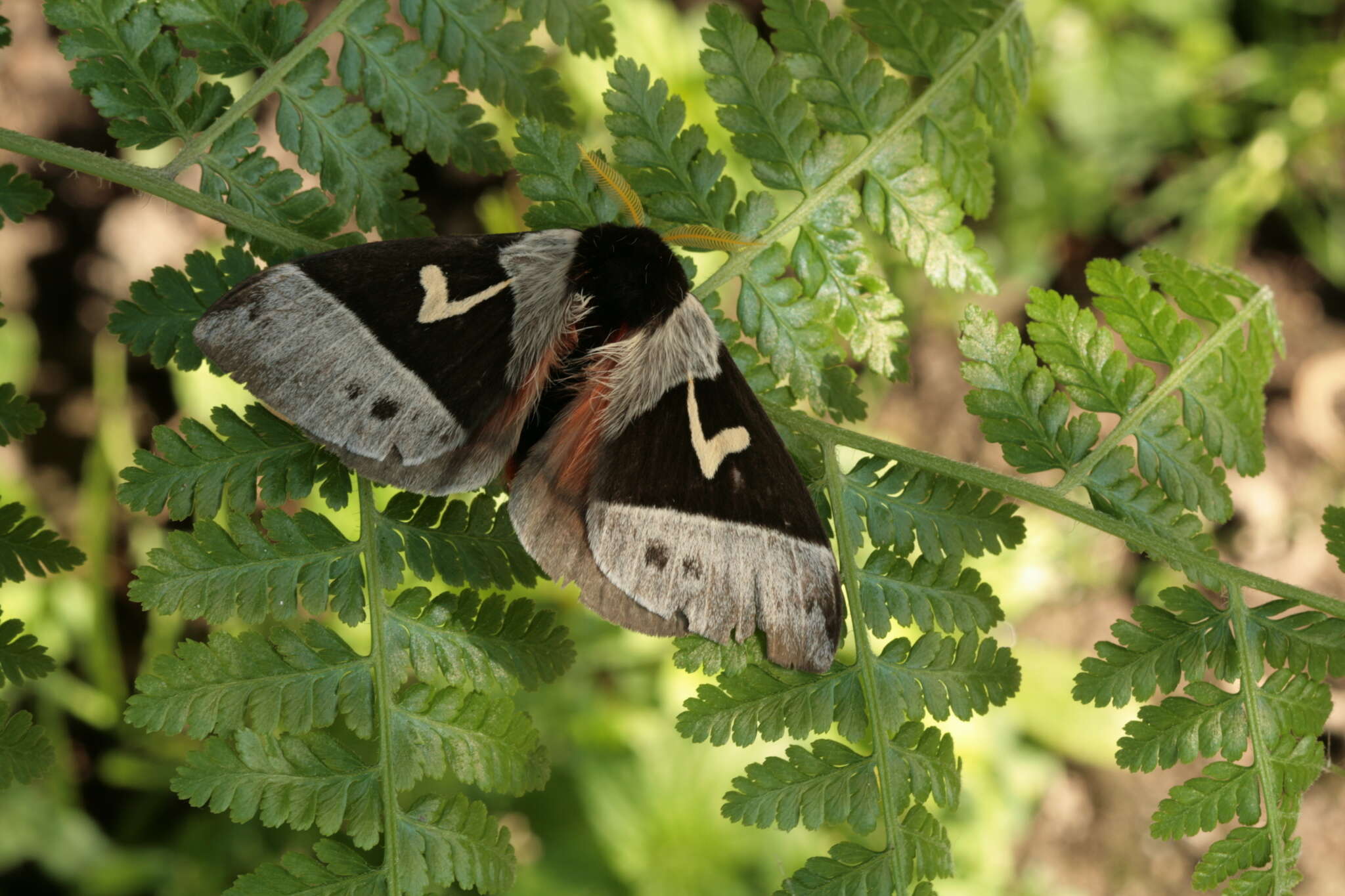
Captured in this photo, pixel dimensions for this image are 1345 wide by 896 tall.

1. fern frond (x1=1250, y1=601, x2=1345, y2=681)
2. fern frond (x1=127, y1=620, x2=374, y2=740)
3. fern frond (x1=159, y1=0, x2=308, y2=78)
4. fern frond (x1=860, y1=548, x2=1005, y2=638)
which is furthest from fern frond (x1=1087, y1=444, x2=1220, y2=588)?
fern frond (x1=159, y1=0, x2=308, y2=78)

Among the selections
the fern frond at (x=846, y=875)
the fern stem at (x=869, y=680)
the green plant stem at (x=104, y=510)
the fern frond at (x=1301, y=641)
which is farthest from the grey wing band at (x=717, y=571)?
the green plant stem at (x=104, y=510)

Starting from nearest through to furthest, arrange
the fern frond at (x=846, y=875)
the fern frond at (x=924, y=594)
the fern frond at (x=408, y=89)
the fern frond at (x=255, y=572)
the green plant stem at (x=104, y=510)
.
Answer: the fern frond at (x=255, y=572) → the fern frond at (x=846, y=875) → the fern frond at (x=924, y=594) → the fern frond at (x=408, y=89) → the green plant stem at (x=104, y=510)

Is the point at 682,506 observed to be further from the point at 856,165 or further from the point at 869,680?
the point at 856,165

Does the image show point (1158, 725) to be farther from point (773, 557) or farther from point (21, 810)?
point (21, 810)

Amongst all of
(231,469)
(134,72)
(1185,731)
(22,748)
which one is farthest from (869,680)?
(134,72)

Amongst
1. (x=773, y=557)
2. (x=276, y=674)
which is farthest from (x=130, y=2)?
(x=773, y=557)

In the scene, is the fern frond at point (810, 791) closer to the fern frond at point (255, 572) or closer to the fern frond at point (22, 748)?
the fern frond at point (255, 572)

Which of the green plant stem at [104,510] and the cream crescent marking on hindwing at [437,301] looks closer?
the cream crescent marking on hindwing at [437,301]
